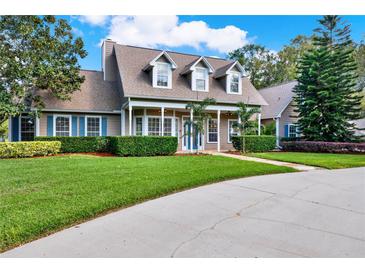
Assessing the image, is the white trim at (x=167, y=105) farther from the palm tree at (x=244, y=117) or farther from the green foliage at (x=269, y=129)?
the green foliage at (x=269, y=129)

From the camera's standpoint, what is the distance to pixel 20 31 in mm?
12609

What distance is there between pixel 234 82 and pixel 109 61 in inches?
353

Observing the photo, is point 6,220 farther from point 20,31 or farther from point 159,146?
point 20,31

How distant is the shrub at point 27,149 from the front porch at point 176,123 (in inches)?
162

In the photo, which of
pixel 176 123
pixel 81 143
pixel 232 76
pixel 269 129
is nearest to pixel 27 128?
pixel 81 143

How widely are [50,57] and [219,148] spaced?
1148 centimetres

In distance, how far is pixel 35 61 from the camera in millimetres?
13234

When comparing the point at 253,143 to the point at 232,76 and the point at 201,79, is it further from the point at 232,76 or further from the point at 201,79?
the point at 201,79

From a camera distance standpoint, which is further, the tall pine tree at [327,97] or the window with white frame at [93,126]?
the tall pine tree at [327,97]

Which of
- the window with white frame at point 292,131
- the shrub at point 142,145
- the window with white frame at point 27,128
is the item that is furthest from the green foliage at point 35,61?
the window with white frame at point 292,131

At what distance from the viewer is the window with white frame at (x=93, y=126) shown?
16.0 metres

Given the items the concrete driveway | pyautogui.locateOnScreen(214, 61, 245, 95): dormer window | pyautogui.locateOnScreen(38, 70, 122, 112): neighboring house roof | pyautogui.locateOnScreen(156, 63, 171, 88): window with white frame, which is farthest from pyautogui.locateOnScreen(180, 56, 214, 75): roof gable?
the concrete driveway
